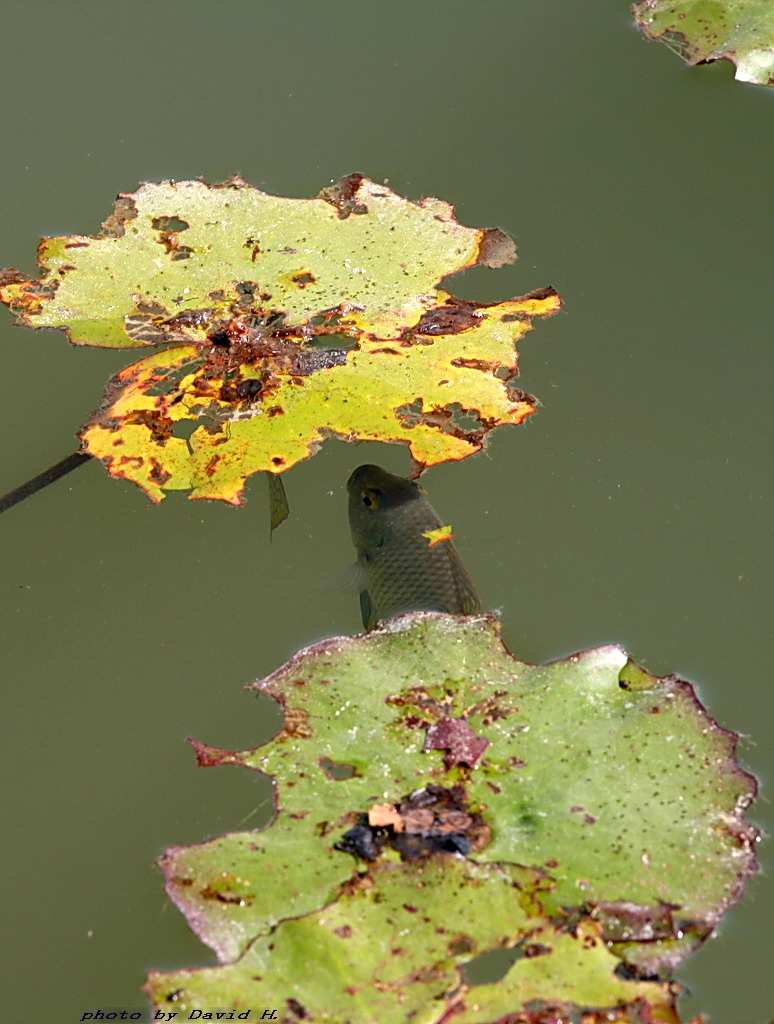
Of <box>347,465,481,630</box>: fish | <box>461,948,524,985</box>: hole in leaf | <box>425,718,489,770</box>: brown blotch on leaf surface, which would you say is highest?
<box>347,465,481,630</box>: fish

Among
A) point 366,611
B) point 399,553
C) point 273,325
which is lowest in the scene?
point 366,611

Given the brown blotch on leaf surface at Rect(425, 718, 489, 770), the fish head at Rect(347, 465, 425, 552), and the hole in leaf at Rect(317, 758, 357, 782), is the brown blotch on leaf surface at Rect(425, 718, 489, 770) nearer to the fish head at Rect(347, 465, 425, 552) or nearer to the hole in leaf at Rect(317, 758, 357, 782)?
the hole in leaf at Rect(317, 758, 357, 782)

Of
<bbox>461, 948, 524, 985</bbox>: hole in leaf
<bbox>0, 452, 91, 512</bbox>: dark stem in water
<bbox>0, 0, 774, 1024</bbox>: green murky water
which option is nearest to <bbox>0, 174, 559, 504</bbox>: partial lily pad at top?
<bbox>0, 452, 91, 512</bbox>: dark stem in water

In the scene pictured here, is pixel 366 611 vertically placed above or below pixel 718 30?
below

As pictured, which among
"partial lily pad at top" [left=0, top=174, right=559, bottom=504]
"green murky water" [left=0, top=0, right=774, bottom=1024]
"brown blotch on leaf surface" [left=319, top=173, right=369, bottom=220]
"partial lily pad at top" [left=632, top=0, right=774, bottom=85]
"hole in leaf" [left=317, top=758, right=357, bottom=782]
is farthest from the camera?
"partial lily pad at top" [left=632, top=0, right=774, bottom=85]

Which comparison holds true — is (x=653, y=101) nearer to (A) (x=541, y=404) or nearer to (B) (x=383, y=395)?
(A) (x=541, y=404)

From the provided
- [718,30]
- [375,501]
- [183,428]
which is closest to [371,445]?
[375,501]

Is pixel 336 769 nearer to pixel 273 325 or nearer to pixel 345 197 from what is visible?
pixel 273 325

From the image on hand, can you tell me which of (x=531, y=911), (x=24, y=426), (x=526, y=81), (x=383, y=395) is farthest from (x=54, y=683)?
(x=526, y=81)

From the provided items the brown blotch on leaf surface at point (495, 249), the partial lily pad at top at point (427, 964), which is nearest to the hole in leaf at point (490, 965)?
the partial lily pad at top at point (427, 964)
